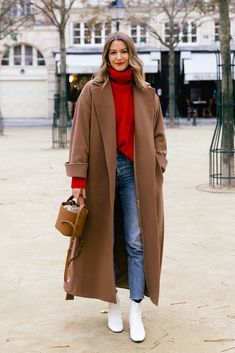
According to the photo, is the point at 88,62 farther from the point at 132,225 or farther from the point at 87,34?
the point at 132,225

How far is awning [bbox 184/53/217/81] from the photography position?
35469 mm

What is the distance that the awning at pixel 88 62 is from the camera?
3684 cm

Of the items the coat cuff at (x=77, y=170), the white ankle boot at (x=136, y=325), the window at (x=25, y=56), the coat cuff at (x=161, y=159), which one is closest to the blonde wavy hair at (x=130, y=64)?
the coat cuff at (x=161, y=159)

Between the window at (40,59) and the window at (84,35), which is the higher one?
the window at (84,35)

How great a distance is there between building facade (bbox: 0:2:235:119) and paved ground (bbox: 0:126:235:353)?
2861 cm

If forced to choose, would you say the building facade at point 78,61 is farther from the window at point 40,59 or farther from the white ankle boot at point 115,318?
the white ankle boot at point 115,318

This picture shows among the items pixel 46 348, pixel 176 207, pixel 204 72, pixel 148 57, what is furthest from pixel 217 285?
pixel 148 57

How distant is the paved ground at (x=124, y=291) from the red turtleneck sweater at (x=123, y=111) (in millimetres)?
994

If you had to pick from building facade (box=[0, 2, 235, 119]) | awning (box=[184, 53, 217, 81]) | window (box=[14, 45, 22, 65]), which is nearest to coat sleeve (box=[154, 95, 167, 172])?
awning (box=[184, 53, 217, 81])

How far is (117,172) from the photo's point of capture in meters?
4.12

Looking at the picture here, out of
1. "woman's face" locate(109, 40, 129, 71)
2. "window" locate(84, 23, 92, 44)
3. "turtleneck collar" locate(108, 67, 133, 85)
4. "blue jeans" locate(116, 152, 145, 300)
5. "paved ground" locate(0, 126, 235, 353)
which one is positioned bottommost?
"paved ground" locate(0, 126, 235, 353)

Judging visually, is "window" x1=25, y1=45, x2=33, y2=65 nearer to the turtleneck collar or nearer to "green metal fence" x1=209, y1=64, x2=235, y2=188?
"green metal fence" x1=209, y1=64, x2=235, y2=188

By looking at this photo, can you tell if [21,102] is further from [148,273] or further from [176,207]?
[148,273]

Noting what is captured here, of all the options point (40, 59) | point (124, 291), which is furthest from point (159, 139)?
point (40, 59)
